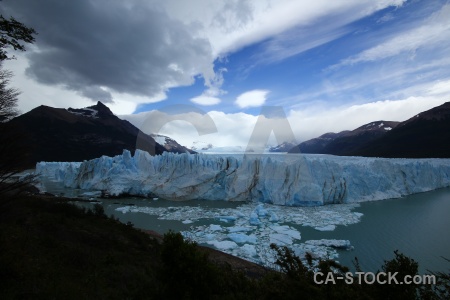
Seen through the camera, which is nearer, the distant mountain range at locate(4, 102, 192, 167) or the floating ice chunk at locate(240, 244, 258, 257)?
the floating ice chunk at locate(240, 244, 258, 257)

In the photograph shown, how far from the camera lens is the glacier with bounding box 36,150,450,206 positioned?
2094cm

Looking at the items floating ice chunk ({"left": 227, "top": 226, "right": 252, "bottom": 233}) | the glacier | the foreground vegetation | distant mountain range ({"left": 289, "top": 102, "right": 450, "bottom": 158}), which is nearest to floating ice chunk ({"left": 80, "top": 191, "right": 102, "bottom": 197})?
the glacier

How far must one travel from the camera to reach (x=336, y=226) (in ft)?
45.2

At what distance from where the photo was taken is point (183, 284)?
13.6ft

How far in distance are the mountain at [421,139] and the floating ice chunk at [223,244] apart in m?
48.7

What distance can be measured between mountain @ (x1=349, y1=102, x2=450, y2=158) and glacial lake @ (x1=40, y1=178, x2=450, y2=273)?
33.4 m

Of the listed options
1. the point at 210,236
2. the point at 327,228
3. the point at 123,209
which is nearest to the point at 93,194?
the point at 123,209

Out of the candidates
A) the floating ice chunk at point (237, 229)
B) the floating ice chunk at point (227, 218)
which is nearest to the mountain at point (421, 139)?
the floating ice chunk at point (227, 218)

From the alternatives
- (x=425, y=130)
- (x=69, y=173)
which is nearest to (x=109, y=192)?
(x=69, y=173)

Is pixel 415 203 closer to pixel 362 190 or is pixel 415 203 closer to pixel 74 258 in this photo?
pixel 362 190

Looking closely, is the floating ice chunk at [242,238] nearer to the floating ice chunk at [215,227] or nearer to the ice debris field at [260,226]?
the ice debris field at [260,226]

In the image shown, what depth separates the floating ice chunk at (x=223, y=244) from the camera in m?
10.9

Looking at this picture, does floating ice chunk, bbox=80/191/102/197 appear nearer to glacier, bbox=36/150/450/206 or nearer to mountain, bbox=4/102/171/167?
glacier, bbox=36/150/450/206

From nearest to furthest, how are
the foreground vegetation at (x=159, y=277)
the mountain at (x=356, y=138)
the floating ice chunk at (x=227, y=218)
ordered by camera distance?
the foreground vegetation at (x=159, y=277) → the floating ice chunk at (x=227, y=218) → the mountain at (x=356, y=138)
